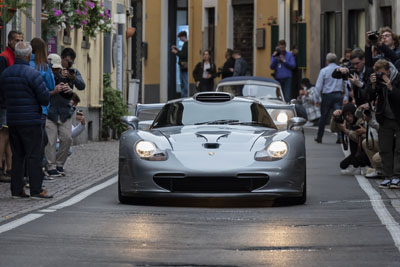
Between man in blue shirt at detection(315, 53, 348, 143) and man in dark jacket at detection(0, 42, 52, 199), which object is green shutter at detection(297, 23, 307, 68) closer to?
man in blue shirt at detection(315, 53, 348, 143)

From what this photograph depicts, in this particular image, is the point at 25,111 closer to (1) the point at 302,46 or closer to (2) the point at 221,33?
(1) the point at 302,46

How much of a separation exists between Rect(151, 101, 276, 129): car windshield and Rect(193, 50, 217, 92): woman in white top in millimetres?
23045

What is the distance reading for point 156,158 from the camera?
13.3 metres

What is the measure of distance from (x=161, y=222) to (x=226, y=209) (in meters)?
1.59

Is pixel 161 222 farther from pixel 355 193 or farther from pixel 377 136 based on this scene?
pixel 377 136

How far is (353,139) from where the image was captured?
18.5 meters

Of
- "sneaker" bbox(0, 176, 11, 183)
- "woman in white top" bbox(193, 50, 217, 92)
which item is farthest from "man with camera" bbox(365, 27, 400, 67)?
"woman in white top" bbox(193, 50, 217, 92)

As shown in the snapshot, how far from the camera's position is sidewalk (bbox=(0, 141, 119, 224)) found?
13287 millimetres

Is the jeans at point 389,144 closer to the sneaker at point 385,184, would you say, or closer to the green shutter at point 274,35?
the sneaker at point 385,184

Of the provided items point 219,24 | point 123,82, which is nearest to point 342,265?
point 123,82

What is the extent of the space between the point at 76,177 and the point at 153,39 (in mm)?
36919

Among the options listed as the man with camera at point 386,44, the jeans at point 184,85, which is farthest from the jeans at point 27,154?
the jeans at point 184,85

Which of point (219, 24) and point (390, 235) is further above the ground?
point (219, 24)

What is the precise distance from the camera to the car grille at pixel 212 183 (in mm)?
13172
